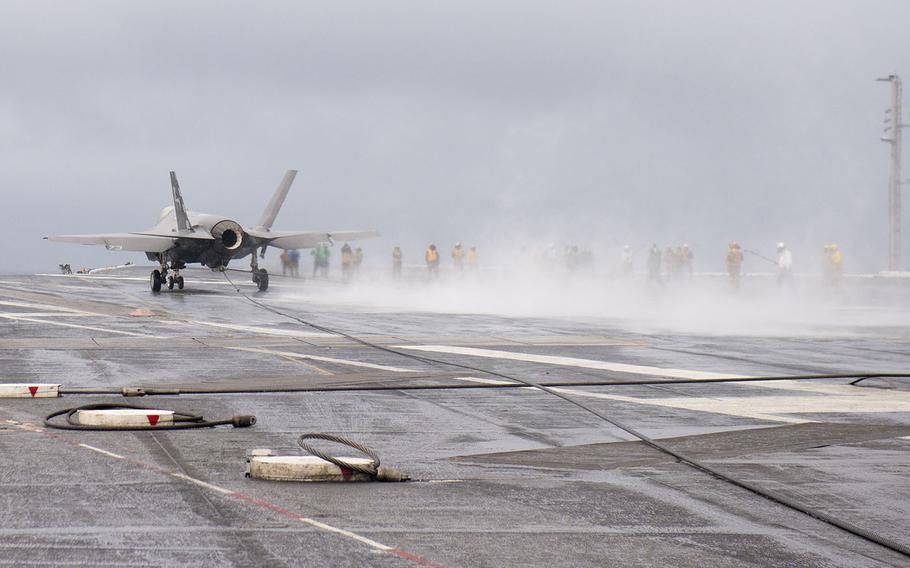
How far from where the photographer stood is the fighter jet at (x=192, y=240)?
39.2m

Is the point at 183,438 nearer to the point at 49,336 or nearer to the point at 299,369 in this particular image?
the point at 299,369

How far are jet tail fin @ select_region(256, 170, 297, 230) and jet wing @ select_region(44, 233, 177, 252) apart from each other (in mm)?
4844

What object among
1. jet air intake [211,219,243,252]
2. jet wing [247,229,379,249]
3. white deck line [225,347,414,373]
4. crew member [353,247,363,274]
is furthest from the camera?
crew member [353,247,363,274]

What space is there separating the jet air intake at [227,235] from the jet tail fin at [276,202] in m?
4.29

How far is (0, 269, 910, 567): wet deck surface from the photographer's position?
6.63 m

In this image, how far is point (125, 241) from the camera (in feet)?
135

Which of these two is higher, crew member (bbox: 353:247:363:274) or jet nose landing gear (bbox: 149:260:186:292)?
crew member (bbox: 353:247:363:274)

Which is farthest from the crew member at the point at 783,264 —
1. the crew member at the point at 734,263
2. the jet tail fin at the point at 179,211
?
the jet tail fin at the point at 179,211

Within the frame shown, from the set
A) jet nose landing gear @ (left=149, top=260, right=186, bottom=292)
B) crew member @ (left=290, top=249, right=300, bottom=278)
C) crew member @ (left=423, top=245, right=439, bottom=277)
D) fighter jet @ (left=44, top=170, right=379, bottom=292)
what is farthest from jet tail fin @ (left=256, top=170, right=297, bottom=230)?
crew member @ (left=290, top=249, right=300, bottom=278)

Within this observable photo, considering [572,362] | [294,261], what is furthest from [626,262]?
[572,362]

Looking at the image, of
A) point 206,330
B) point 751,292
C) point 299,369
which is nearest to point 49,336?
point 206,330

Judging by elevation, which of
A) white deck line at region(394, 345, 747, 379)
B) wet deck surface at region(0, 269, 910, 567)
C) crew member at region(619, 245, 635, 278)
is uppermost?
crew member at region(619, 245, 635, 278)

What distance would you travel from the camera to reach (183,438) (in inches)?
409

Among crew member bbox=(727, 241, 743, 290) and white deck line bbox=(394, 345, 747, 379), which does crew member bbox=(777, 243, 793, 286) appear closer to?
crew member bbox=(727, 241, 743, 290)
